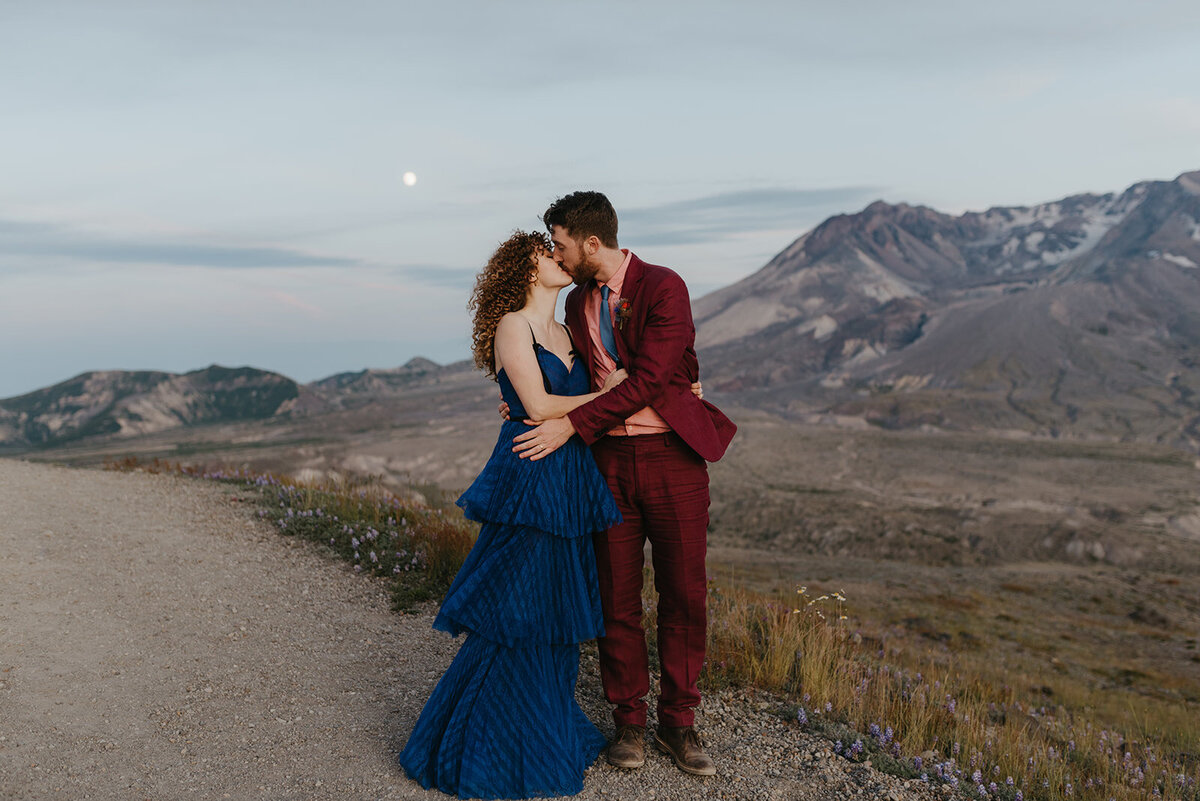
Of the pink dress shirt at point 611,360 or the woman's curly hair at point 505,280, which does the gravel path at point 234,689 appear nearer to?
the pink dress shirt at point 611,360

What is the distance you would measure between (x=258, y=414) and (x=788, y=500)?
110 metres

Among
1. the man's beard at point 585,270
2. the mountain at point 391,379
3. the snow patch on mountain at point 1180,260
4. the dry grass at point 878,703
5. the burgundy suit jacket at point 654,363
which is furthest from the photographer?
the mountain at point 391,379

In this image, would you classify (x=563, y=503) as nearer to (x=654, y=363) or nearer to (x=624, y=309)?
(x=654, y=363)

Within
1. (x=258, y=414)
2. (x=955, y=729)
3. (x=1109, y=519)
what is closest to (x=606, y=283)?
(x=955, y=729)

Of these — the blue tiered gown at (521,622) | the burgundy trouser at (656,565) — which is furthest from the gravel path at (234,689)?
the burgundy trouser at (656,565)

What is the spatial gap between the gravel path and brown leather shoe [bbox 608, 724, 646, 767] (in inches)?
2.7

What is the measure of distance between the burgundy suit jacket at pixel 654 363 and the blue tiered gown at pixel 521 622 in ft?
0.79

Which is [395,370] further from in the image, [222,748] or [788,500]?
[222,748]

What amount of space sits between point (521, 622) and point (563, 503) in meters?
0.60

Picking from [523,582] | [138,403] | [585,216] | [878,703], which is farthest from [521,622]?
[138,403]

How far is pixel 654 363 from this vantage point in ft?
12.4

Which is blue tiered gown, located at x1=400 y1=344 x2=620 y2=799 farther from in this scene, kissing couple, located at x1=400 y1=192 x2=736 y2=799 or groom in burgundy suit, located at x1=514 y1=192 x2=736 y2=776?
groom in burgundy suit, located at x1=514 y1=192 x2=736 y2=776

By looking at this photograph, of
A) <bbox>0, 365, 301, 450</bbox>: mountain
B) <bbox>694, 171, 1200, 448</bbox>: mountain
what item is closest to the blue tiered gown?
<bbox>694, 171, 1200, 448</bbox>: mountain

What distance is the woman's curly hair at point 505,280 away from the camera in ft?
12.8
